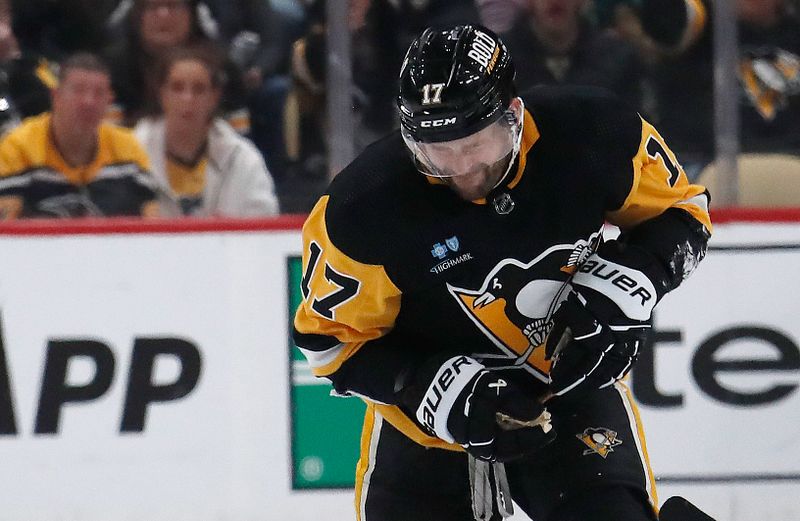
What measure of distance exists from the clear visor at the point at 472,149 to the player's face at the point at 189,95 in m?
1.71

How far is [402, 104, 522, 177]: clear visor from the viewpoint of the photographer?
83.4 inches

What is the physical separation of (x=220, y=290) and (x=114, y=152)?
52 cm

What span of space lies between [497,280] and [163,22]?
1.82 metres

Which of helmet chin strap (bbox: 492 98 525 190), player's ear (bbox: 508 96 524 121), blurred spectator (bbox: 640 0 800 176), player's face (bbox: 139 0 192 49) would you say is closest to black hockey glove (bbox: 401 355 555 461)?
helmet chin strap (bbox: 492 98 525 190)

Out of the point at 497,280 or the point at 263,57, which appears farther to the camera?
the point at 263,57

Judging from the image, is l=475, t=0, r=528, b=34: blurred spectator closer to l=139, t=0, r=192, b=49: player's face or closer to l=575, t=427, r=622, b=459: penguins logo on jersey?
l=139, t=0, r=192, b=49: player's face

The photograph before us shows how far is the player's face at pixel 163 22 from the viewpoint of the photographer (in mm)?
3705

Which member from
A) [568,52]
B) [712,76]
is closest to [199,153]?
[568,52]

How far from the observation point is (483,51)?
2.15m

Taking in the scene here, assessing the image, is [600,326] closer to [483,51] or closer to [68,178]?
[483,51]

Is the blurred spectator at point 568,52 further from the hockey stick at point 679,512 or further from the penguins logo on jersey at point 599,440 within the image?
the hockey stick at point 679,512

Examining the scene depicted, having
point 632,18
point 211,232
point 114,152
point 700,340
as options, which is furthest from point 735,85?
point 114,152

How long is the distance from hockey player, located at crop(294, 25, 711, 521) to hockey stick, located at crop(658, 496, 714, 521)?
0.04 meters

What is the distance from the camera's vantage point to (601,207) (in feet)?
7.48
